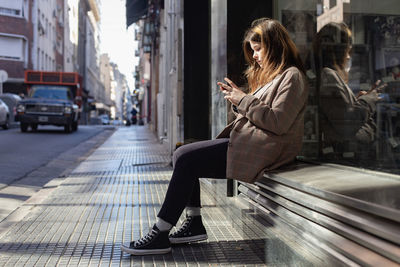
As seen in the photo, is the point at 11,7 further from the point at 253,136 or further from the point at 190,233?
the point at 253,136

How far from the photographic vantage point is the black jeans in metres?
2.84

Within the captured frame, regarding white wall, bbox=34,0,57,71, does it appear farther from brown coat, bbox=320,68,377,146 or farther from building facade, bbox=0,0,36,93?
brown coat, bbox=320,68,377,146

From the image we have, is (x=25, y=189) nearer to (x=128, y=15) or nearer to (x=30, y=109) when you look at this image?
(x=128, y=15)

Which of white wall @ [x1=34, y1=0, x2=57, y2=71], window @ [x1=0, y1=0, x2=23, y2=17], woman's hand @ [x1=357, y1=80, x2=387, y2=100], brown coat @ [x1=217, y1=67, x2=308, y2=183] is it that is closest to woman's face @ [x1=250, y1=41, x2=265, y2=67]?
brown coat @ [x1=217, y1=67, x2=308, y2=183]

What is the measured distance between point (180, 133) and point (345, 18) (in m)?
4.71

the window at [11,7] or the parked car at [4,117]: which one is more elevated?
the window at [11,7]

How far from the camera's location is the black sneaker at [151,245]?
2902 millimetres

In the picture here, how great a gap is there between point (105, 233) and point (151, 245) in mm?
712

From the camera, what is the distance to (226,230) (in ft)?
11.7

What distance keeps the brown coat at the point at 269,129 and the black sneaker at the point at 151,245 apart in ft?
2.12

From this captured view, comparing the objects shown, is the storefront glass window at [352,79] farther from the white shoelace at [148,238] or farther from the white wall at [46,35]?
the white wall at [46,35]

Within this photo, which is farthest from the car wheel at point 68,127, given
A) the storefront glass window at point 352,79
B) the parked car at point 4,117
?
the storefront glass window at point 352,79

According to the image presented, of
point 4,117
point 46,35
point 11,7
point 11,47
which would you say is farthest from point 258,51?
point 46,35

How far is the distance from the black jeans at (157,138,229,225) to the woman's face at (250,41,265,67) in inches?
21.8
